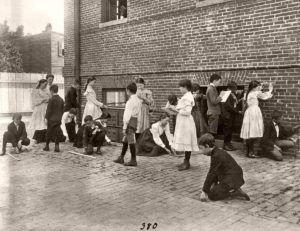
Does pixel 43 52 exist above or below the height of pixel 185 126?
above

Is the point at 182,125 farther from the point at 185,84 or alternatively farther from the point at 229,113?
the point at 229,113

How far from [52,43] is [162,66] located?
66.5 ft

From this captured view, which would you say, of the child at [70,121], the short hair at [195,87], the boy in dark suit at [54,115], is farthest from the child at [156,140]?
the child at [70,121]

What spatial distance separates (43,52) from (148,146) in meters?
22.9

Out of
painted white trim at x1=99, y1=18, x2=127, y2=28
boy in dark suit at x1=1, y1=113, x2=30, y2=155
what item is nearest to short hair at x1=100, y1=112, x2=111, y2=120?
boy in dark suit at x1=1, y1=113, x2=30, y2=155

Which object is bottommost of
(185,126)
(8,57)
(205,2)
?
(185,126)

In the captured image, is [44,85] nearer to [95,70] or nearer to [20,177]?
[95,70]

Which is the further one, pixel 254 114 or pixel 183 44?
pixel 183 44

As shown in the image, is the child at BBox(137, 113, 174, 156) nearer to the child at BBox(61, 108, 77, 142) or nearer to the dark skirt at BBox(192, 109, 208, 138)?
the dark skirt at BBox(192, 109, 208, 138)

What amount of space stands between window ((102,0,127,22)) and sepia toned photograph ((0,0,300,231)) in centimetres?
5

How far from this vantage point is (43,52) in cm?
2877

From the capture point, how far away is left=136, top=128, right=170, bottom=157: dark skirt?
8.25 metres

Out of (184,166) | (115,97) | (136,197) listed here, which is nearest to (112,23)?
(115,97)

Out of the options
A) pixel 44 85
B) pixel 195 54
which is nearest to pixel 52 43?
pixel 44 85
